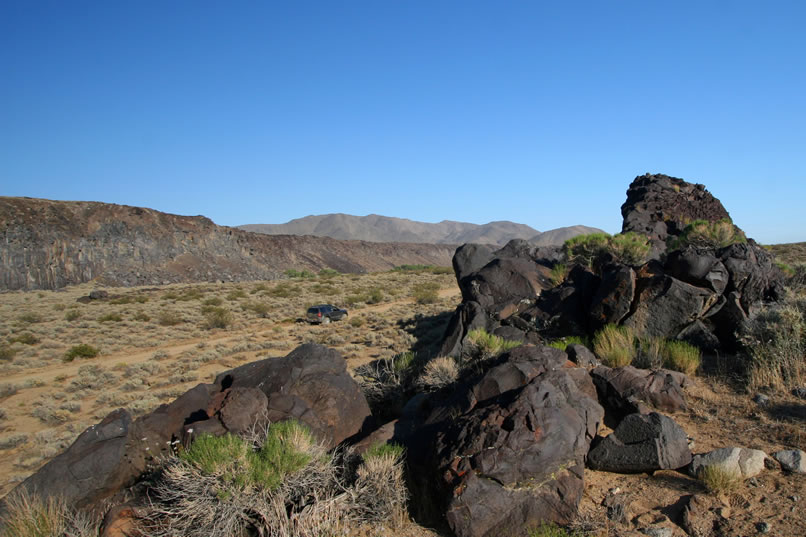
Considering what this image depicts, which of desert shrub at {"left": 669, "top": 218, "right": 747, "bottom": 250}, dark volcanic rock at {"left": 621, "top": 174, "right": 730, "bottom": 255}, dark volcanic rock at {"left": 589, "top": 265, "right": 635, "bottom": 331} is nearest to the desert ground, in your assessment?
dark volcanic rock at {"left": 589, "top": 265, "right": 635, "bottom": 331}

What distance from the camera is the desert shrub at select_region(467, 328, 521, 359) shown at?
8.78m

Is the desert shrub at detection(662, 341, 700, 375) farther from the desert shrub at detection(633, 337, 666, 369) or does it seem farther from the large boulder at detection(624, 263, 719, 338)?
the large boulder at detection(624, 263, 719, 338)

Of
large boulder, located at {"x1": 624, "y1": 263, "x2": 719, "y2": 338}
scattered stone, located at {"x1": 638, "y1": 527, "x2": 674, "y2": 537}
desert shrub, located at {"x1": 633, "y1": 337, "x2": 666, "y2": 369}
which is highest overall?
large boulder, located at {"x1": 624, "y1": 263, "x2": 719, "y2": 338}

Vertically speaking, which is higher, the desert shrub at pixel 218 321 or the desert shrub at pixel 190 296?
the desert shrub at pixel 190 296

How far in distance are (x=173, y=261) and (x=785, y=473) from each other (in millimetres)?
60721

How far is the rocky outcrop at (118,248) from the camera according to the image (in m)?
46.4

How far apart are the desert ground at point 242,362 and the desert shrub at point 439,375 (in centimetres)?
285

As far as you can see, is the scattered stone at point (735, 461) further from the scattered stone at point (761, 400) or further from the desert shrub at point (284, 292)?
the desert shrub at point (284, 292)

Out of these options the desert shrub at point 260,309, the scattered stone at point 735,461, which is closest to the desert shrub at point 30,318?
the desert shrub at point 260,309

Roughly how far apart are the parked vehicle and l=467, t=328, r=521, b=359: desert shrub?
16.5m

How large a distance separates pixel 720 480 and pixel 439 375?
13.9 feet

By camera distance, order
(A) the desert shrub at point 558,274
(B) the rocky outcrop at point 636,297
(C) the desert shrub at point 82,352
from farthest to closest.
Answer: (C) the desert shrub at point 82,352
(A) the desert shrub at point 558,274
(B) the rocky outcrop at point 636,297

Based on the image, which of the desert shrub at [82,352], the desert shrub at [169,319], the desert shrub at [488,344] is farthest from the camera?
the desert shrub at [169,319]

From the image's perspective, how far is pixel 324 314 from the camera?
2538 centimetres
